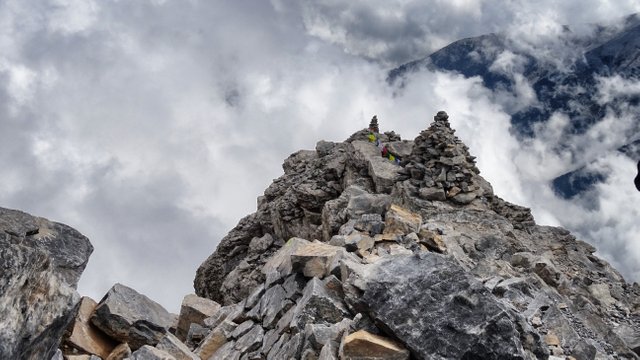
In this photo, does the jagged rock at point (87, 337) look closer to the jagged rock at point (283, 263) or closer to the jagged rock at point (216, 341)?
the jagged rock at point (216, 341)

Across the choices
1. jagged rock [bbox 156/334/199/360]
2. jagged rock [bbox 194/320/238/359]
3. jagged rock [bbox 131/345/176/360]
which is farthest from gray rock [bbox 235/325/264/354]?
jagged rock [bbox 131/345/176/360]

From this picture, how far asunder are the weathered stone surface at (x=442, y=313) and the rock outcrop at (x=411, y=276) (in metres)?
0.03

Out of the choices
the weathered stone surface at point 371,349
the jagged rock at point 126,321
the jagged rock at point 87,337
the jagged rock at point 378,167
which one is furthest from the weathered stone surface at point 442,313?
the jagged rock at point 378,167

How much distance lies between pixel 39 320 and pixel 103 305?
6.47m

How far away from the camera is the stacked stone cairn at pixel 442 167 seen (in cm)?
3080

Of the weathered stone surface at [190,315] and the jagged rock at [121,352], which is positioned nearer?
the jagged rock at [121,352]

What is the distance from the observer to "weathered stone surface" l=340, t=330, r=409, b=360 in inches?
444

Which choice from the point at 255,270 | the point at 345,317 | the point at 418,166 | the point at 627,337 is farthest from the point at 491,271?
the point at 255,270

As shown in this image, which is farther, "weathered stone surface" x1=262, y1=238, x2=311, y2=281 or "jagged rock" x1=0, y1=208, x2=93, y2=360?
"weathered stone surface" x1=262, y1=238, x2=311, y2=281

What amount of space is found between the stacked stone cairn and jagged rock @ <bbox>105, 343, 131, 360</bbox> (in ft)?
67.3

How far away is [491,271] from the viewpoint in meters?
20.3

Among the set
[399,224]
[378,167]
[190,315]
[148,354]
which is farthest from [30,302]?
Answer: [378,167]

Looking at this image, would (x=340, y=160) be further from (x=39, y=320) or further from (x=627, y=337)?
(x=39, y=320)

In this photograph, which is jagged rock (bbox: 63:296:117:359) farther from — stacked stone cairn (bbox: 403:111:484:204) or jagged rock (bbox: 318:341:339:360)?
stacked stone cairn (bbox: 403:111:484:204)
